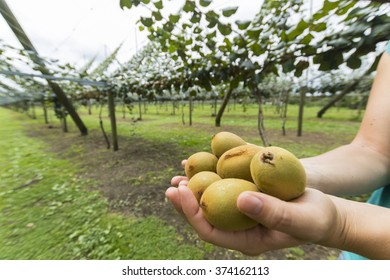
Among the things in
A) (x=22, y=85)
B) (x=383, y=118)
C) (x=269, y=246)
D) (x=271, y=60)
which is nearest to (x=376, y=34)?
(x=383, y=118)

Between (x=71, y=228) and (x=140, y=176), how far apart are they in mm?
1746

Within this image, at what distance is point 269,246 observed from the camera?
86 centimetres

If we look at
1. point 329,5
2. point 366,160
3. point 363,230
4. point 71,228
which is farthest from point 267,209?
point 71,228

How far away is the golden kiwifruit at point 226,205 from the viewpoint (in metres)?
0.76

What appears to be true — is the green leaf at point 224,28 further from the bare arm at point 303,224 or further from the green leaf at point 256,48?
the bare arm at point 303,224

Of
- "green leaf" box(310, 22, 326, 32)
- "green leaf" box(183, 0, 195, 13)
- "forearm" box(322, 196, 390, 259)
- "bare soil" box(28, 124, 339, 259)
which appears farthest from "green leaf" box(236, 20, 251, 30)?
A: "bare soil" box(28, 124, 339, 259)

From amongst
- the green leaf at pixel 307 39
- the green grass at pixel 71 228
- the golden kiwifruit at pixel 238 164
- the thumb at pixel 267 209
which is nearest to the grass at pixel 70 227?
the green grass at pixel 71 228

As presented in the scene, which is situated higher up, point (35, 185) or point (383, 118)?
point (383, 118)

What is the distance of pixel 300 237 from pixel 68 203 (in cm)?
358

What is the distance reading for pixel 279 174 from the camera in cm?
75

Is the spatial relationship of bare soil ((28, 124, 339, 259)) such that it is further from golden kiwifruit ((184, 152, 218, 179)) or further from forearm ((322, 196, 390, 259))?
forearm ((322, 196, 390, 259))

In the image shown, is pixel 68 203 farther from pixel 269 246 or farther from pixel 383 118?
pixel 383 118

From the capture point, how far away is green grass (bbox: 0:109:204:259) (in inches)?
92.4

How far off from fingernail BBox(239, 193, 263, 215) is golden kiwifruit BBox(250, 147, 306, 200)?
0.31 ft
